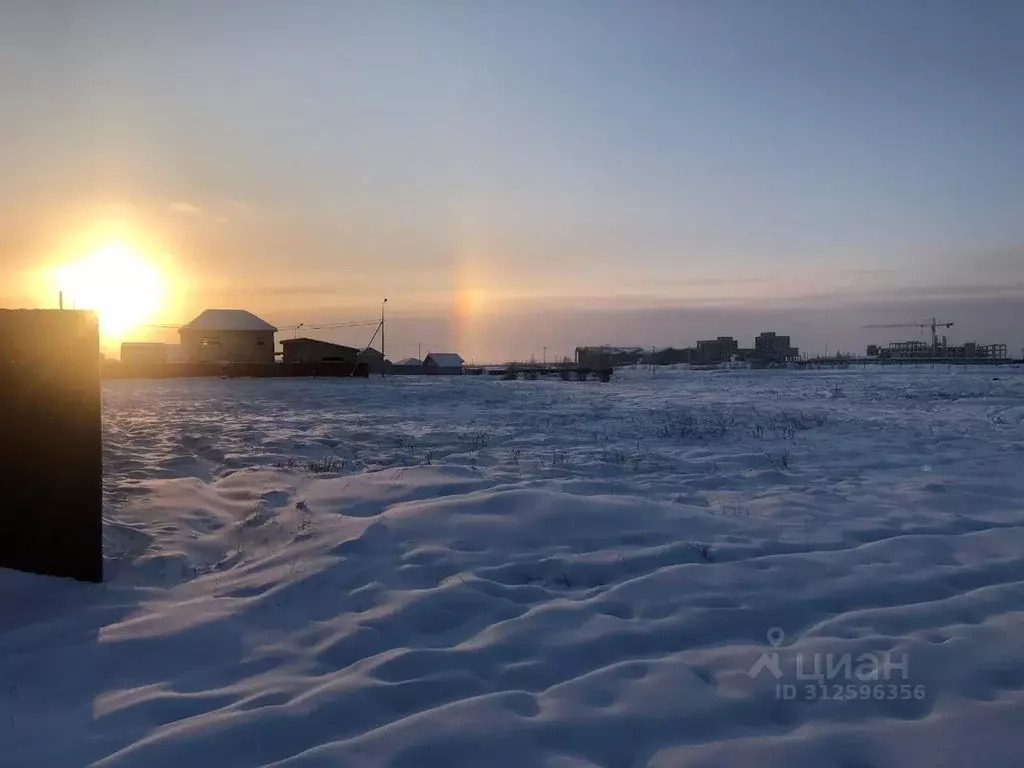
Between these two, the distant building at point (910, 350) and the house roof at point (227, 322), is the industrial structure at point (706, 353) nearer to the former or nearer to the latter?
the distant building at point (910, 350)

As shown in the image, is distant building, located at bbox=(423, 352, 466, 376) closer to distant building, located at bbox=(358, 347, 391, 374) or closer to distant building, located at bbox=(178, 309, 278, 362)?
distant building, located at bbox=(358, 347, 391, 374)

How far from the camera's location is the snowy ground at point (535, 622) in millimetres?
3059

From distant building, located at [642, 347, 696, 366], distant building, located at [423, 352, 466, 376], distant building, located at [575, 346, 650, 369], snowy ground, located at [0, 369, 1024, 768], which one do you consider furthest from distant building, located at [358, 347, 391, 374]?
distant building, located at [642, 347, 696, 366]

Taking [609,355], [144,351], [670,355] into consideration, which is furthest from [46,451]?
[670,355]

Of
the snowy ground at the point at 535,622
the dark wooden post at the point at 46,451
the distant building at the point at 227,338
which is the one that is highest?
the distant building at the point at 227,338

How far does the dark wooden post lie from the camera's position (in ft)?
16.6

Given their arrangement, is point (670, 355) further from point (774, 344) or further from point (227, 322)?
point (227, 322)

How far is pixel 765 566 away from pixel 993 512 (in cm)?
321

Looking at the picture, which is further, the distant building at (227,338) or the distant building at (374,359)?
the distant building at (374,359)

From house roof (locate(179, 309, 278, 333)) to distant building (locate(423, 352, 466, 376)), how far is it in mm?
30000

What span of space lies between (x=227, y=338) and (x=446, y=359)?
4080 centimetres

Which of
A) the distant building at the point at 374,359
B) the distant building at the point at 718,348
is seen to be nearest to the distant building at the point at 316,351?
the distant building at the point at 374,359

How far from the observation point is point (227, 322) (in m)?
55.8

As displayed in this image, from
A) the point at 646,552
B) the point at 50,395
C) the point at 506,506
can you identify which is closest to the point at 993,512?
the point at 646,552
